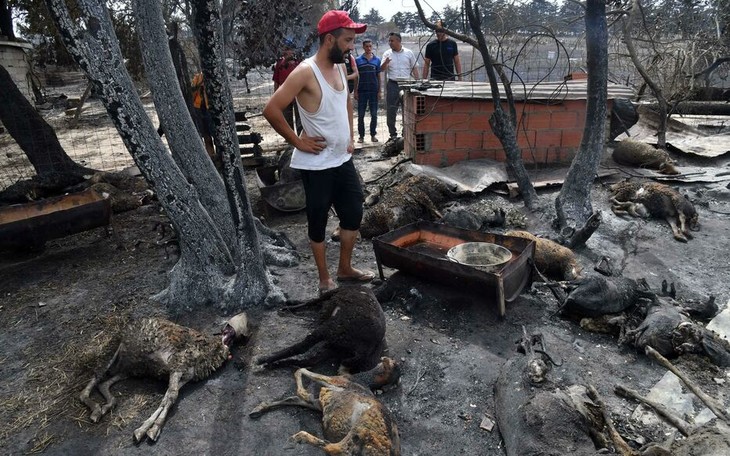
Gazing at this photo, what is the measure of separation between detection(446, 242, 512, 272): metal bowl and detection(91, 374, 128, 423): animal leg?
8.70ft

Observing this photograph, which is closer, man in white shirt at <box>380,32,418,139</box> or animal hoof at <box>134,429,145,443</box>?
animal hoof at <box>134,429,145,443</box>

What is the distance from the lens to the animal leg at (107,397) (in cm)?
289

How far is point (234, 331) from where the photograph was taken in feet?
11.5

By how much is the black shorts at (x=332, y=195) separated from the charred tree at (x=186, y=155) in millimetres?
584

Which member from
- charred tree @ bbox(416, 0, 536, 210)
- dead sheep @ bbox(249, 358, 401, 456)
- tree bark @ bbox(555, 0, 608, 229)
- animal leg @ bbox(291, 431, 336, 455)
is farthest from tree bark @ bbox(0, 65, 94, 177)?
tree bark @ bbox(555, 0, 608, 229)

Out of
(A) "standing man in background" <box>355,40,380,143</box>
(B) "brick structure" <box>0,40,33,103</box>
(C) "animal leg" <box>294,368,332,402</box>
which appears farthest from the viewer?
(B) "brick structure" <box>0,40,33,103</box>

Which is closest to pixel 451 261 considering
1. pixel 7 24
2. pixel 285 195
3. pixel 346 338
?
pixel 346 338

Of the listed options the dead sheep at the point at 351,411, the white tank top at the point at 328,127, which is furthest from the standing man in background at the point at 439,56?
the dead sheep at the point at 351,411

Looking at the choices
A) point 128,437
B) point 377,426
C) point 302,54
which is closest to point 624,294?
point 377,426

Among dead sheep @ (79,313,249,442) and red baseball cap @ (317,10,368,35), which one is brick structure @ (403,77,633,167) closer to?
red baseball cap @ (317,10,368,35)

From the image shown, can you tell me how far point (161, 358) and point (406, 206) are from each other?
3.46 meters

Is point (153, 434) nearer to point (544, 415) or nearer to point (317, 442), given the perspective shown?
point (317, 442)

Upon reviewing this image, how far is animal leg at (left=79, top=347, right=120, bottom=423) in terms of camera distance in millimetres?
2895

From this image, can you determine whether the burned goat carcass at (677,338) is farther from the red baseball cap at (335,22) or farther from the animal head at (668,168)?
the animal head at (668,168)
